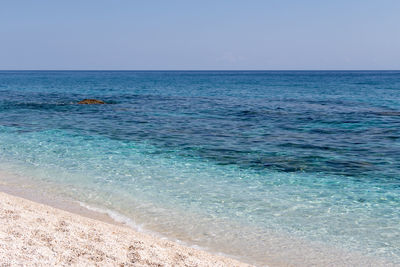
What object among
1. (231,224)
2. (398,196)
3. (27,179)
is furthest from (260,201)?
(27,179)

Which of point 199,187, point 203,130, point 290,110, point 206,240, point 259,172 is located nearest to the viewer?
point 206,240

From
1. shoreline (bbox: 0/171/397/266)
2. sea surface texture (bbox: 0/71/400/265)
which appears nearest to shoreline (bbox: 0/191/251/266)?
shoreline (bbox: 0/171/397/266)

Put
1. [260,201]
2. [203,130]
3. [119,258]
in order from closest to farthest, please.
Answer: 1. [119,258]
2. [260,201]
3. [203,130]

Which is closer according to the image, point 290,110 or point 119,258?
point 119,258

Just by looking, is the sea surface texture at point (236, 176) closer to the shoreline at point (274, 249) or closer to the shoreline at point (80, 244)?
the shoreline at point (274, 249)

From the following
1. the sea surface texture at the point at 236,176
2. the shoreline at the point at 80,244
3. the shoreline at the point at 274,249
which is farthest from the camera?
the sea surface texture at the point at 236,176

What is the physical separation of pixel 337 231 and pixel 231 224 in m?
2.48

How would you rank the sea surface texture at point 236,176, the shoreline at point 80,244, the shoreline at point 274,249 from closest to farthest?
the shoreline at point 80,244
the shoreline at point 274,249
the sea surface texture at point 236,176

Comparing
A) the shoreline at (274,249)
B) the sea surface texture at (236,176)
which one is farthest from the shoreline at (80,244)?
the sea surface texture at (236,176)


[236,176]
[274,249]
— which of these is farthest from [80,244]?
[236,176]

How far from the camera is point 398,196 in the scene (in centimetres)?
1127

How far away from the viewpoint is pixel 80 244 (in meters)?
6.95

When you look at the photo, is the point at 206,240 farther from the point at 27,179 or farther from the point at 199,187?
the point at 27,179

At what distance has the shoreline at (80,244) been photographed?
6.27 m
